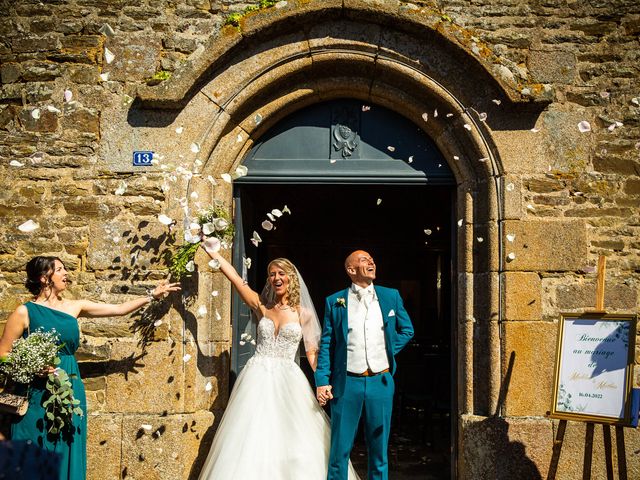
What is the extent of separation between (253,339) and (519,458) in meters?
2.41

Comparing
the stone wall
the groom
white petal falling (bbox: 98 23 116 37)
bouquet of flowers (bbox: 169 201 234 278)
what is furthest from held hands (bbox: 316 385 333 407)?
Answer: white petal falling (bbox: 98 23 116 37)

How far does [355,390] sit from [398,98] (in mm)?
2488

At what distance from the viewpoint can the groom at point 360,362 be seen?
4480mm

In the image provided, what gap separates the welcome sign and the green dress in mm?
3284

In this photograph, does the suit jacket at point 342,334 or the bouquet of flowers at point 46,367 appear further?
the suit jacket at point 342,334

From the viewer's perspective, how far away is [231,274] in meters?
4.91

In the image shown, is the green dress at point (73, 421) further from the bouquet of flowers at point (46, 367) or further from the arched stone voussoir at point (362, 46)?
the arched stone voussoir at point (362, 46)

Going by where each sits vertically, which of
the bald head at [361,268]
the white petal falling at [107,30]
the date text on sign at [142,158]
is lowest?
the bald head at [361,268]

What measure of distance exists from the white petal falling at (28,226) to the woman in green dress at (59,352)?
2.64ft

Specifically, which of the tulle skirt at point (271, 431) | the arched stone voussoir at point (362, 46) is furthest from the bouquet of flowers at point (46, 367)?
the arched stone voussoir at point (362, 46)

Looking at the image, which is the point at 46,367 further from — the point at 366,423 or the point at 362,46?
the point at 362,46

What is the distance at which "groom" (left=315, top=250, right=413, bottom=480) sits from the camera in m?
4.48

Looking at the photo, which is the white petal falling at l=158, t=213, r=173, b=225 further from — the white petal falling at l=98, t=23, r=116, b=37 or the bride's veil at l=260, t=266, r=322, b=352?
the white petal falling at l=98, t=23, r=116, b=37

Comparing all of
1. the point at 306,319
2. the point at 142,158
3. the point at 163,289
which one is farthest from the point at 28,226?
the point at 306,319
